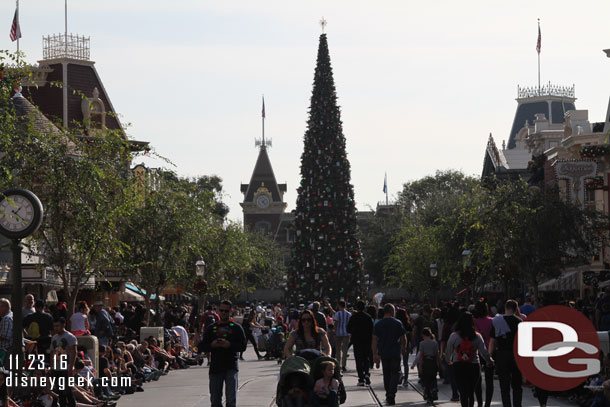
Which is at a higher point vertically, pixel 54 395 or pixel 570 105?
pixel 570 105

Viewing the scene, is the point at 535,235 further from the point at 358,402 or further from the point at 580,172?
the point at 358,402

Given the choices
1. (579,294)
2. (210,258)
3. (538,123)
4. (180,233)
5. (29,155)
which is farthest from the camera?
(538,123)

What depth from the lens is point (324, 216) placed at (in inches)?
2331

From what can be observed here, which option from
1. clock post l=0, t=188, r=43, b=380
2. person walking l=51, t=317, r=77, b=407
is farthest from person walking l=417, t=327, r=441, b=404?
clock post l=0, t=188, r=43, b=380

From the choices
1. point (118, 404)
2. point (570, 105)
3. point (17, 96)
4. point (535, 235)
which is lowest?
point (118, 404)

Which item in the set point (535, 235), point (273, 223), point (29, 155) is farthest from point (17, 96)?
point (273, 223)

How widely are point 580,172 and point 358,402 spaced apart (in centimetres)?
2843

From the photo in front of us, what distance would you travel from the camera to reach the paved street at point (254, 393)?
2052 cm

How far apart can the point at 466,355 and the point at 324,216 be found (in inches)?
1675

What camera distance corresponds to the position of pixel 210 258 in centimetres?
6094

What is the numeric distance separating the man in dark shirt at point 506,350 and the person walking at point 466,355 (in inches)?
16.4

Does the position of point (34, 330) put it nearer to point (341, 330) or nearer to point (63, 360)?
point (63, 360)

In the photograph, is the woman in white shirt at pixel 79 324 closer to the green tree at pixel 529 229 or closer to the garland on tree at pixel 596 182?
the green tree at pixel 529 229

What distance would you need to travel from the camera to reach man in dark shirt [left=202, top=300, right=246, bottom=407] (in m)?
16.1
